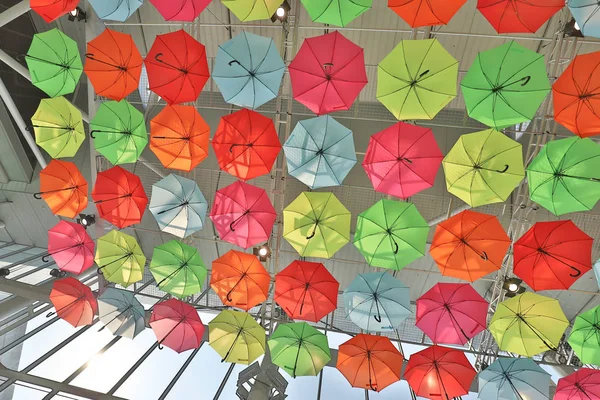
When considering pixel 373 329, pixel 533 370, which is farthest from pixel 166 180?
pixel 533 370

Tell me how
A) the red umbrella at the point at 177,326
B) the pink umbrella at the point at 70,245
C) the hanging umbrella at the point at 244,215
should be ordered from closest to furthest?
the hanging umbrella at the point at 244,215
the red umbrella at the point at 177,326
the pink umbrella at the point at 70,245

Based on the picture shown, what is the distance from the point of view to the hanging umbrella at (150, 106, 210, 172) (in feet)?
23.7

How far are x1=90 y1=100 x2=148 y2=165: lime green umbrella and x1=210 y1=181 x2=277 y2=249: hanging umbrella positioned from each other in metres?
2.05

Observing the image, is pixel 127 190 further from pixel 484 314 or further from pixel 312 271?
pixel 484 314

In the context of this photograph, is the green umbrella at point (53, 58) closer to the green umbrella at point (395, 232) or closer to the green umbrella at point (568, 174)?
the green umbrella at point (395, 232)

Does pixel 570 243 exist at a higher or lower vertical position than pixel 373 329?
higher

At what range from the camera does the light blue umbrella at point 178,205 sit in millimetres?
7660

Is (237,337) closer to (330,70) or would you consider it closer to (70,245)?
(70,245)

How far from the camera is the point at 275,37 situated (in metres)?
9.26

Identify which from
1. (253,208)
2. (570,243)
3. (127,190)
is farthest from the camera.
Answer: (127,190)

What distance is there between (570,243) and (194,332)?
25.8 feet

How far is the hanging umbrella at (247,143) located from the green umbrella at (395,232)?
2250 millimetres

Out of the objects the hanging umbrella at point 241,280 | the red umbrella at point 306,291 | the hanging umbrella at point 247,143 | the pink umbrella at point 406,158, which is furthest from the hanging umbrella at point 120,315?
the pink umbrella at point 406,158

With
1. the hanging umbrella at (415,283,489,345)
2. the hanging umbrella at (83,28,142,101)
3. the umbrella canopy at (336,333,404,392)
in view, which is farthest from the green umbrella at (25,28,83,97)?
the hanging umbrella at (415,283,489,345)
